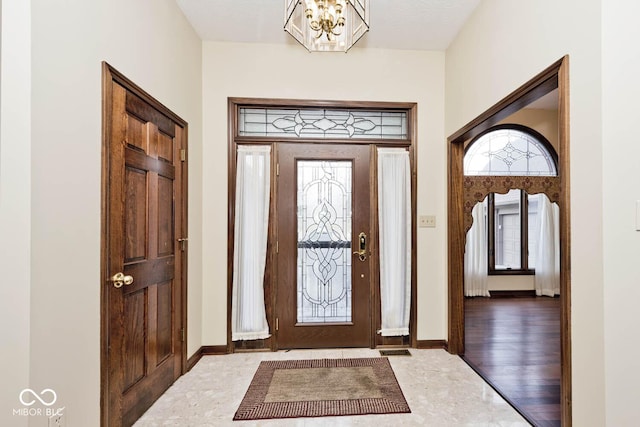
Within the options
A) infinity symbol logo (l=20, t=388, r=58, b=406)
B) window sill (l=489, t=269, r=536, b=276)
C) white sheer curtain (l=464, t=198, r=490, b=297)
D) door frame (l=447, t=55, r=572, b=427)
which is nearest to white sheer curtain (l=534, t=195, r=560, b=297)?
window sill (l=489, t=269, r=536, b=276)

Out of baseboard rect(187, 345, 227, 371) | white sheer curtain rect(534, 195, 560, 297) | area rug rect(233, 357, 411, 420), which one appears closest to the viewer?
area rug rect(233, 357, 411, 420)

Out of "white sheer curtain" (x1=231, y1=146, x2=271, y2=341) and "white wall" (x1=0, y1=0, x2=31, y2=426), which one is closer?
"white wall" (x1=0, y1=0, x2=31, y2=426)

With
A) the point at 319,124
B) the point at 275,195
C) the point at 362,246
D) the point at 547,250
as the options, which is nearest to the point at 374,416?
the point at 362,246

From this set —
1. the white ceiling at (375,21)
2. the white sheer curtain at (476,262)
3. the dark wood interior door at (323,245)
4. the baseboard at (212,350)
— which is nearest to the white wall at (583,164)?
the white ceiling at (375,21)

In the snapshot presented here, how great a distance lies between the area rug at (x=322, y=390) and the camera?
216cm

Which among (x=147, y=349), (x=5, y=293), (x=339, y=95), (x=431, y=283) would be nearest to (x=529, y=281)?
(x=431, y=283)

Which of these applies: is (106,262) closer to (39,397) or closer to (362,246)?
(39,397)

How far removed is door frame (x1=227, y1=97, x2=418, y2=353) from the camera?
317 cm

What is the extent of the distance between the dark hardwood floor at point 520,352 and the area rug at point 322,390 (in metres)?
0.83

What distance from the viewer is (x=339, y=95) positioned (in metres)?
3.24

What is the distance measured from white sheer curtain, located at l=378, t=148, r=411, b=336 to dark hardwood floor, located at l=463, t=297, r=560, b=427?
74 centimetres

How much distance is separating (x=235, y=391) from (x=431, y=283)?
2.09 m

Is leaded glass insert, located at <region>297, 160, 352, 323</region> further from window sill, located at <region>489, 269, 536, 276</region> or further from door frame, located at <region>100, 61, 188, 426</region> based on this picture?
window sill, located at <region>489, 269, 536, 276</region>

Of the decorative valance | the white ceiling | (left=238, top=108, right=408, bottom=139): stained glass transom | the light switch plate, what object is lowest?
the light switch plate
